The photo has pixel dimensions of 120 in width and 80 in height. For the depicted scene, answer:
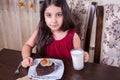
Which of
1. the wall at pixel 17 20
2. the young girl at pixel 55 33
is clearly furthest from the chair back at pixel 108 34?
the wall at pixel 17 20

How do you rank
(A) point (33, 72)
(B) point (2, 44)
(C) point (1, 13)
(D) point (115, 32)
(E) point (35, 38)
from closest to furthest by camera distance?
(A) point (33, 72), (D) point (115, 32), (E) point (35, 38), (C) point (1, 13), (B) point (2, 44)

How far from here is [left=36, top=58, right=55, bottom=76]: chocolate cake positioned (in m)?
1.04


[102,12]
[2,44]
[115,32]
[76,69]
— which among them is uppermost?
[102,12]

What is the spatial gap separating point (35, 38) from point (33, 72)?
0.44 m

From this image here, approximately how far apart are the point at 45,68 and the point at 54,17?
0.41m

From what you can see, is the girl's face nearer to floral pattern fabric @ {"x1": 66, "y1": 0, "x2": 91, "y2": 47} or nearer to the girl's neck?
the girl's neck

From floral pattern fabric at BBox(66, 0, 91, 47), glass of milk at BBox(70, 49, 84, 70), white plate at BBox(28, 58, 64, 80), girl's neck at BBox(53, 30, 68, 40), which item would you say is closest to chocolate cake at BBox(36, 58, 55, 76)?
white plate at BBox(28, 58, 64, 80)

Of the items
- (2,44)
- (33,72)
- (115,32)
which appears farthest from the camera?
(2,44)

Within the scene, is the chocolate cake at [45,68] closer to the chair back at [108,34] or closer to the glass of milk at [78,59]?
the glass of milk at [78,59]

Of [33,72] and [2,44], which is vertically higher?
[33,72]

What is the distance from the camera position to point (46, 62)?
3.55ft

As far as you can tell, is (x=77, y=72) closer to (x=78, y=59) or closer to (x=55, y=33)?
(x=78, y=59)

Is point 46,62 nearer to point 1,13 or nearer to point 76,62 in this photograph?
point 76,62

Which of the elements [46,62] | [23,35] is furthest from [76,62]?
[23,35]
